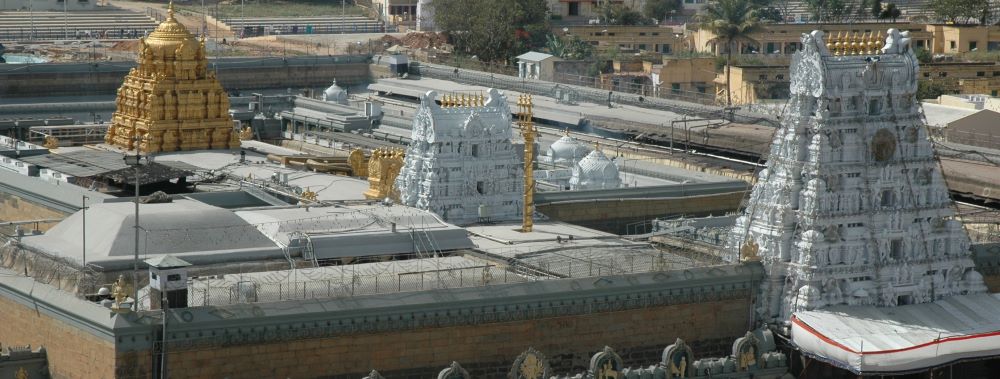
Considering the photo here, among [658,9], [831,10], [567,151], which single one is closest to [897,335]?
[567,151]

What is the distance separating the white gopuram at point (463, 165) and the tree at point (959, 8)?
316 ft

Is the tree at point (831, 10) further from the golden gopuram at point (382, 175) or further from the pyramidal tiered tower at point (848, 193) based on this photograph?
the pyramidal tiered tower at point (848, 193)

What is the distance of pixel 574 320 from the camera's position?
58.1 m

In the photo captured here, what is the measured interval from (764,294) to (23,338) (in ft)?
63.2

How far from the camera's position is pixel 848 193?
60.2 metres

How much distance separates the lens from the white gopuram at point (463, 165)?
6875cm

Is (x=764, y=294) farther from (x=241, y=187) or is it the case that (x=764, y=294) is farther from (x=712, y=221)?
(x=241, y=187)

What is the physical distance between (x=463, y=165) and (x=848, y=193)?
13732 mm

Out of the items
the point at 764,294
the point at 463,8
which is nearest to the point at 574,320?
the point at 764,294

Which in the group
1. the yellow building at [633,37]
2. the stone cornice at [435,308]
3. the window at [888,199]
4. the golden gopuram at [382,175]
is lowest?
the stone cornice at [435,308]

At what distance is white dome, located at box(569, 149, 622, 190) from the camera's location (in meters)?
77.8

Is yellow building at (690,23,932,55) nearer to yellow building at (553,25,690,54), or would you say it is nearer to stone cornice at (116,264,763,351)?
yellow building at (553,25,690,54)

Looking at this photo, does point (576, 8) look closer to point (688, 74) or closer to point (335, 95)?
point (688, 74)

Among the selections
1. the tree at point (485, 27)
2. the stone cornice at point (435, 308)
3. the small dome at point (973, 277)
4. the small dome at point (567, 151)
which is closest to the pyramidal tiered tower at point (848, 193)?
the small dome at point (973, 277)
